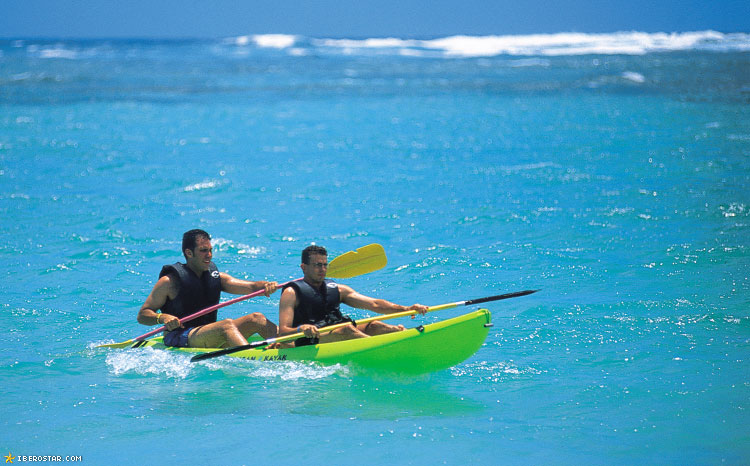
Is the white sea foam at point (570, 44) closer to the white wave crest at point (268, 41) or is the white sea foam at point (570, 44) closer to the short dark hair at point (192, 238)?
the white wave crest at point (268, 41)

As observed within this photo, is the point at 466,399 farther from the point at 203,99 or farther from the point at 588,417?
the point at 203,99

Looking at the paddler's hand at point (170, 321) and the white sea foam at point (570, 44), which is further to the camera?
the white sea foam at point (570, 44)

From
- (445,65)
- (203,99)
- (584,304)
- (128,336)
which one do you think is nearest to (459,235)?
(584,304)

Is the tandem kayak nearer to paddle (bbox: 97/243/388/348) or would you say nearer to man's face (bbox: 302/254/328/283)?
man's face (bbox: 302/254/328/283)

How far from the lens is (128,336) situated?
7816 millimetres

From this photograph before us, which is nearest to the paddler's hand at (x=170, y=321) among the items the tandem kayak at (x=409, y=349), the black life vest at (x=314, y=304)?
the tandem kayak at (x=409, y=349)

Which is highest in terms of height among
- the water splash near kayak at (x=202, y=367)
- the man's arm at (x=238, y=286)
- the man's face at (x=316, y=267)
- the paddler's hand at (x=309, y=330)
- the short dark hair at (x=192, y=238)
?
the short dark hair at (x=192, y=238)

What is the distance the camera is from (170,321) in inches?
254

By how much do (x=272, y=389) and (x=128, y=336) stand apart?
2209mm

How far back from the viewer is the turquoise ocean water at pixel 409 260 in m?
5.68

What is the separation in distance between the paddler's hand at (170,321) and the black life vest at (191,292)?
0.91 ft

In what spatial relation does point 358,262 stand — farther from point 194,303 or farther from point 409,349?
point 194,303

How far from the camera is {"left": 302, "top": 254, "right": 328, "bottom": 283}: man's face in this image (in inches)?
254

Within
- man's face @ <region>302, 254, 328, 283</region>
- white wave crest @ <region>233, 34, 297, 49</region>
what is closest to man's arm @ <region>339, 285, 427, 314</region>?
man's face @ <region>302, 254, 328, 283</region>
